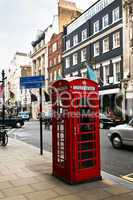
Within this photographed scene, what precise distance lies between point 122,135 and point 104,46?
83.5 feet

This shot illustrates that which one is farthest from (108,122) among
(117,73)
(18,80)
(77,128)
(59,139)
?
(18,80)

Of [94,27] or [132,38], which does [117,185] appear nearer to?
[132,38]

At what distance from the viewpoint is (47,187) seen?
7.04 m

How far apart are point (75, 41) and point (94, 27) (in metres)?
6.11

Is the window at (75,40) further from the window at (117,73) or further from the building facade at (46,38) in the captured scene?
the window at (117,73)

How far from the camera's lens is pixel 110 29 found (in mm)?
35719

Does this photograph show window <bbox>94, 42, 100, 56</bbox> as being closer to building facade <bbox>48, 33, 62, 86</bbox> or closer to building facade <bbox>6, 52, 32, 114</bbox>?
building facade <bbox>48, 33, 62, 86</bbox>

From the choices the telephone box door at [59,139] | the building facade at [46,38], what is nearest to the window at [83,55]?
the building facade at [46,38]

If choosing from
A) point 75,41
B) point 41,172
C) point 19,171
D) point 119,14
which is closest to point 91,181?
point 41,172

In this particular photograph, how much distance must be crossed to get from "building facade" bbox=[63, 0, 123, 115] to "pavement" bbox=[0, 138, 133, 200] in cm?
2634

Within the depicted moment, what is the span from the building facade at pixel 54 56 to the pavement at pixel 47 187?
43.4 metres

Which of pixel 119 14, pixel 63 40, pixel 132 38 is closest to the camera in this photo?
pixel 132 38

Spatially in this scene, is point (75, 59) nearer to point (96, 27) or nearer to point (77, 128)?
point (96, 27)

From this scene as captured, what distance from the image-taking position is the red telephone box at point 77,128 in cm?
730
